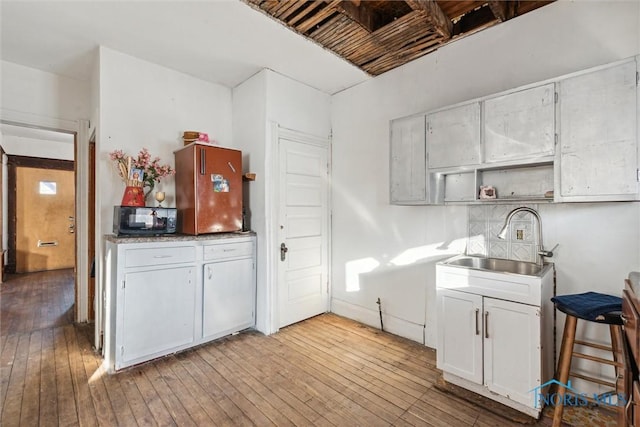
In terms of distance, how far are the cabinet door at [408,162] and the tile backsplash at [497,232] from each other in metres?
0.49

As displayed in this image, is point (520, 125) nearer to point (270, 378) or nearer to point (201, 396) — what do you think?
point (270, 378)

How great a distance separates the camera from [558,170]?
1836mm

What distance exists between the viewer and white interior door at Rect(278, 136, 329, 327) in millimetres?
3240

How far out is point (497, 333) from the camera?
190 centimetres

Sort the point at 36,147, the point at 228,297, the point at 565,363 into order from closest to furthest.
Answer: the point at 565,363, the point at 228,297, the point at 36,147

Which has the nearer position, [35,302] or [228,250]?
[228,250]

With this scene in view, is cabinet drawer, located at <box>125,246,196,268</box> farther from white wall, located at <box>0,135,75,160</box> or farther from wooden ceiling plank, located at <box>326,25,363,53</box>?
white wall, located at <box>0,135,75,160</box>

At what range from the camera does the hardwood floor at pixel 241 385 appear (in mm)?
1814

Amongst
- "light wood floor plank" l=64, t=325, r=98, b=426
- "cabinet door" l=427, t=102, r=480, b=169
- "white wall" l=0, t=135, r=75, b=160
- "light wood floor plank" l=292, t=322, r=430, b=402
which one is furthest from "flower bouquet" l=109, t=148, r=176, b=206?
"white wall" l=0, t=135, r=75, b=160

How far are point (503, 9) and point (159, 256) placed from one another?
11.4 ft

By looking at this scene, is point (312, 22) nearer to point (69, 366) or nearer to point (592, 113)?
point (592, 113)

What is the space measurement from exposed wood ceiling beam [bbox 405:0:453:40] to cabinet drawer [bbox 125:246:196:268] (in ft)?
8.94

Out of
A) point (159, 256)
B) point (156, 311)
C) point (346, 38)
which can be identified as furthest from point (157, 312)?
point (346, 38)

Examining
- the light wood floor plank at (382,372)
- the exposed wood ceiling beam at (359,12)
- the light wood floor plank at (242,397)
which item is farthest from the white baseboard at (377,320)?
the exposed wood ceiling beam at (359,12)
